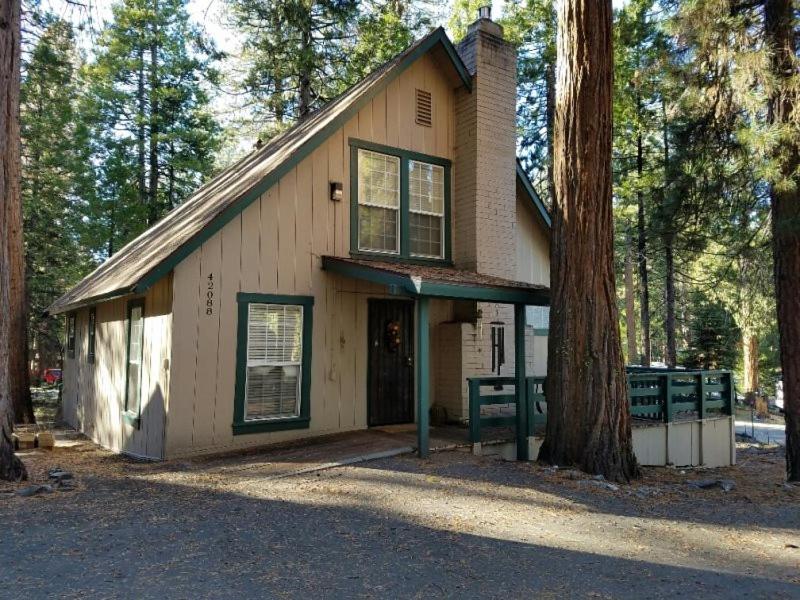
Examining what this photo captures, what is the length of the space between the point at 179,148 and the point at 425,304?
1807 cm

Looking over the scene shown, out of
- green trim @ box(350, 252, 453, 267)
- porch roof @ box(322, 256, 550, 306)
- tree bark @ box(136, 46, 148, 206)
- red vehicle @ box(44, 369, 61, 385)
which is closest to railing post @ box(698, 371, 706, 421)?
porch roof @ box(322, 256, 550, 306)

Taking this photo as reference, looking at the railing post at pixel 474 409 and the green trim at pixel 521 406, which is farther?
the green trim at pixel 521 406

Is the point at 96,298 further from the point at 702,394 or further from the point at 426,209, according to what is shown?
the point at 702,394

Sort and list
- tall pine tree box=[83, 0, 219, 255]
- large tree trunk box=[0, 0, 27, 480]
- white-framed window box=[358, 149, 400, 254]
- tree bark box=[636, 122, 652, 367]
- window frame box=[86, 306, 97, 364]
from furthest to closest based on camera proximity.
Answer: tall pine tree box=[83, 0, 219, 255], tree bark box=[636, 122, 652, 367], window frame box=[86, 306, 97, 364], white-framed window box=[358, 149, 400, 254], large tree trunk box=[0, 0, 27, 480]

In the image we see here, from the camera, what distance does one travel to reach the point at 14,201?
13.0 m

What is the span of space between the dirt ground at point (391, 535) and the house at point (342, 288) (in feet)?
4.46

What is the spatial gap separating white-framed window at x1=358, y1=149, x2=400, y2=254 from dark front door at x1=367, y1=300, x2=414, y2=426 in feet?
3.38

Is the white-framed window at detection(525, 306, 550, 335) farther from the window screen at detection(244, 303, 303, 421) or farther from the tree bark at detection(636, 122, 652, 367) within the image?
the tree bark at detection(636, 122, 652, 367)

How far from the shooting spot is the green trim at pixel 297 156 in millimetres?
7520

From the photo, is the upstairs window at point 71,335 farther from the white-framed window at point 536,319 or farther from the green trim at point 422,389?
the white-framed window at point 536,319

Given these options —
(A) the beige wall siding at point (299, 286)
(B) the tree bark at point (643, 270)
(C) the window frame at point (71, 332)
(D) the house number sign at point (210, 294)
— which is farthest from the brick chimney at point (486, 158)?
(B) the tree bark at point (643, 270)

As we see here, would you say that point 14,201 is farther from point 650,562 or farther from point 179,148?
point 650,562

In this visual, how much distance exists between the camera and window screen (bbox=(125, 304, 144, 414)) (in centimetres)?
890

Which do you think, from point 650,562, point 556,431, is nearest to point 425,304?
point 556,431
